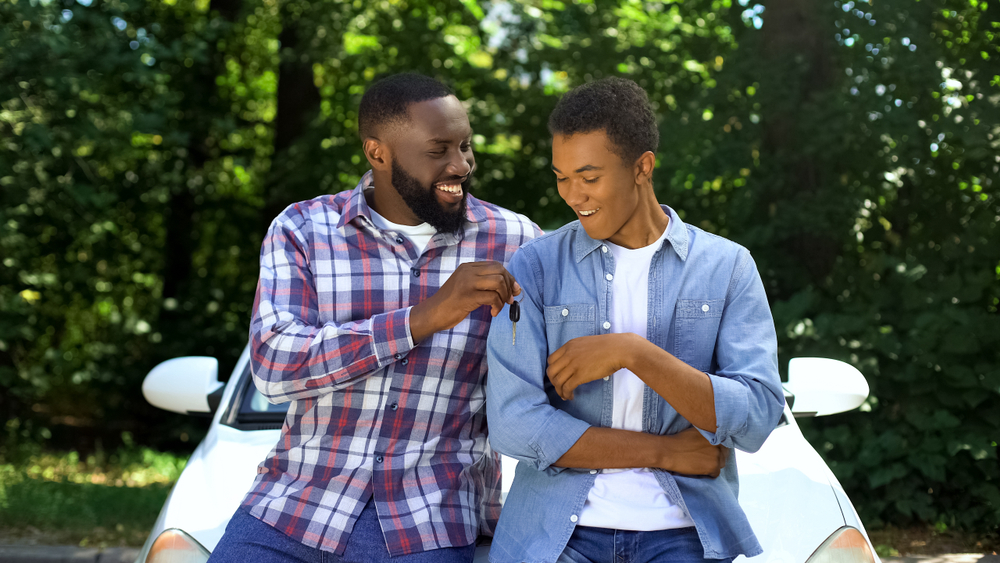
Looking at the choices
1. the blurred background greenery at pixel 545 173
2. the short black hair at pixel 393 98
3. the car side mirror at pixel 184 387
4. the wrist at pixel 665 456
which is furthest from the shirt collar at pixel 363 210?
the blurred background greenery at pixel 545 173

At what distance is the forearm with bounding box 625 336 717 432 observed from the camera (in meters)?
1.95

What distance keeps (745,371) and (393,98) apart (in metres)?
1.33

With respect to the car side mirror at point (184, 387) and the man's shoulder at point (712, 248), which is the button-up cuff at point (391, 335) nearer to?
the man's shoulder at point (712, 248)

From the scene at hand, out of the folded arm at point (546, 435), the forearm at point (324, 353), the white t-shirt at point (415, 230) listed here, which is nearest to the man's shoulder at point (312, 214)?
the white t-shirt at point (415, 230)

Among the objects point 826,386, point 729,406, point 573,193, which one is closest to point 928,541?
point 826,386

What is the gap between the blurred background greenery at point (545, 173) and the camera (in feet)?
18.3

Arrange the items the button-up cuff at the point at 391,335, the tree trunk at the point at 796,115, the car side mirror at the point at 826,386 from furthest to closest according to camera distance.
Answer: the tree trunk at the point at 796,115
the car side mirror at the point at 826,386
the button-up cuff at the point at 391,335

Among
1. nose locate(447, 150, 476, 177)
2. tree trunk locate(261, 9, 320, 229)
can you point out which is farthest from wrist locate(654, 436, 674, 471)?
tree trunk locate(261, 9, 320, 229)

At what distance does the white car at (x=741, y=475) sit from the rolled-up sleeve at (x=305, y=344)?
544mm

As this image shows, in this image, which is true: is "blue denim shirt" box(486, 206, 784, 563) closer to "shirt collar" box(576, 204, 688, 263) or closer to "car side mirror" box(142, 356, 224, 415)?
"shirt collar" box(576, 204, 688, 263)

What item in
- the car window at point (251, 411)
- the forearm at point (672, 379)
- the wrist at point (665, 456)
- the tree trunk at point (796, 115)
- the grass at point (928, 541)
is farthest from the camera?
the tree trunk at point (796, 115)

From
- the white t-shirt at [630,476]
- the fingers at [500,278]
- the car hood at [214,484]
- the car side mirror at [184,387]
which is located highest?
the fingers at [500,278]

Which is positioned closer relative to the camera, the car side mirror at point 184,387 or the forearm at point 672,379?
the forearm at point 672,379

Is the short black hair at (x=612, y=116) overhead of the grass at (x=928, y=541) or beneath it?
overhead
